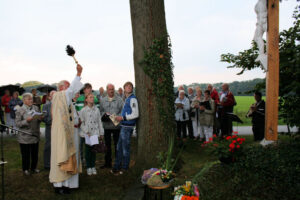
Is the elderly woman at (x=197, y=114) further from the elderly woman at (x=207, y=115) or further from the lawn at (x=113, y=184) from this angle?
the lawn at (x=113, y=184)

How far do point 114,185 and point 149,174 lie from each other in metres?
1.76

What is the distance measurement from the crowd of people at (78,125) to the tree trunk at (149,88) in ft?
0.89

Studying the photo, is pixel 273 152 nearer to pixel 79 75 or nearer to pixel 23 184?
pixel 79 75

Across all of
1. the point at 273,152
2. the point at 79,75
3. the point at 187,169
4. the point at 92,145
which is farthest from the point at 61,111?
the point at 273,152

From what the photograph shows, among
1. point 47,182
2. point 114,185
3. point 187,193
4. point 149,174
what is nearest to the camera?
point 187,193

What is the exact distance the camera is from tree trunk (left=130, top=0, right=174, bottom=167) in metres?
6.15

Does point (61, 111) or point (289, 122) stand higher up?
point (61, 111)

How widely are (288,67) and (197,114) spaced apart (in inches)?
205

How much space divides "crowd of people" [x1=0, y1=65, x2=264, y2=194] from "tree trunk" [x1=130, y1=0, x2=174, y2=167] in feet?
0.89

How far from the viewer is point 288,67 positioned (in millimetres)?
5629

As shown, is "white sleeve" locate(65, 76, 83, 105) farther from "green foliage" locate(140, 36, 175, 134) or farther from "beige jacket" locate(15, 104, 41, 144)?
"beige jacket" locate(15, 104, 41, 144)

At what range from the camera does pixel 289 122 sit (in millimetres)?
5836

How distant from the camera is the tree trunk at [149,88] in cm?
615

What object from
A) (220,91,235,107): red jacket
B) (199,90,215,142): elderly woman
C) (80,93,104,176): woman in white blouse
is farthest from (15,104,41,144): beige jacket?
(220,91,235,107): red jacket
